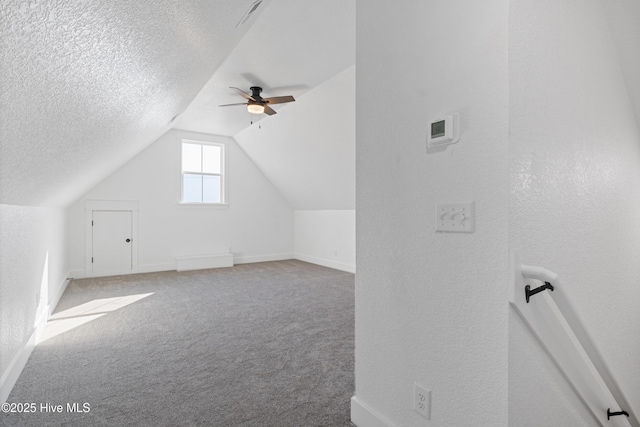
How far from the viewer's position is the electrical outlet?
128 centimetres

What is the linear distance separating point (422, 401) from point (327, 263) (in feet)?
17.4

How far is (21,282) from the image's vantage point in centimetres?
230

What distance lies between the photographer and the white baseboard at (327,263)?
19.7 ft

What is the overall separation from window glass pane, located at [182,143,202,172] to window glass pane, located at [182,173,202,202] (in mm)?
146

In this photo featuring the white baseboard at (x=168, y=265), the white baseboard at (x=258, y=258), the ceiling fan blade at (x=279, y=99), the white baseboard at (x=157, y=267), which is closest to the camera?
the ceiling fan blade at (x=279, y=99)

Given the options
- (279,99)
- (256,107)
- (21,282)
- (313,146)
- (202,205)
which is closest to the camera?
(21,282)

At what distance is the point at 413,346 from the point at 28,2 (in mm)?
1662

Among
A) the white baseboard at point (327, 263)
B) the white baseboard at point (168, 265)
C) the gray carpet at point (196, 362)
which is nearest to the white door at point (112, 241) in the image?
the white baseboard at point (168, 265)

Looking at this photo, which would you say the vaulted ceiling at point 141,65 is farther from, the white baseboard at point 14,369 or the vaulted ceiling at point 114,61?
the white baseboard at point 14,369

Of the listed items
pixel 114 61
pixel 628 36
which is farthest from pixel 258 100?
pixel 628 36

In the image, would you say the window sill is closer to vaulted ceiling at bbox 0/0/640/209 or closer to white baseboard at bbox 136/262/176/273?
white baseboard at bbox 136/262/176/273

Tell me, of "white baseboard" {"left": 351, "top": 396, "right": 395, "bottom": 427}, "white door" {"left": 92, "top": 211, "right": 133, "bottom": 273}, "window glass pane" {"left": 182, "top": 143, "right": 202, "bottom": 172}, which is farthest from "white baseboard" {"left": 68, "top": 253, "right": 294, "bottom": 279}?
"white baseboard" {"left": 351, "top": 396, "right": 395, "bottom": 427}

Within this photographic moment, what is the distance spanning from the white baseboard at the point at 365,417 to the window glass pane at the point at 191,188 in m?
5.74

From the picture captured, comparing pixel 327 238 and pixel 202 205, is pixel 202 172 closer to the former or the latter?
pixel 202 205
